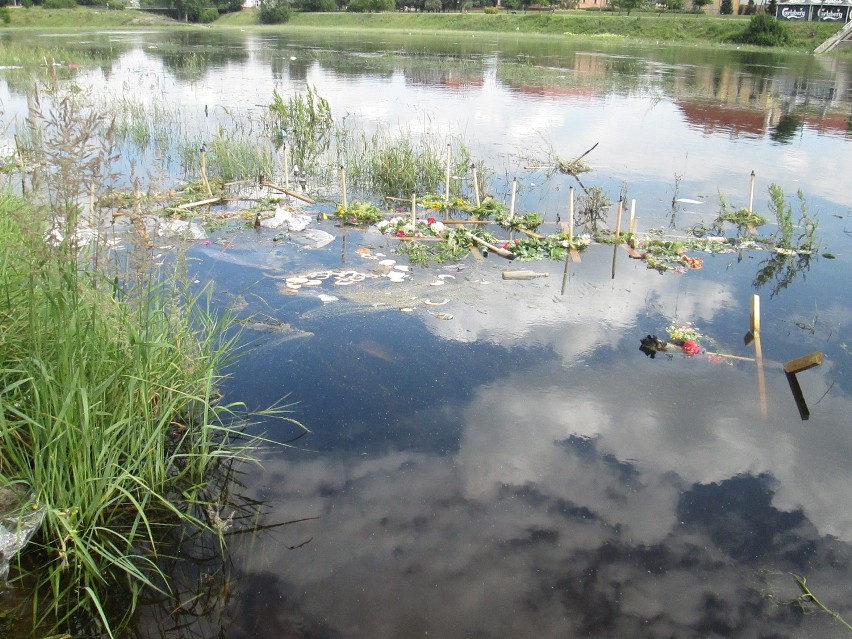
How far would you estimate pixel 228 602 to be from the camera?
3.64m

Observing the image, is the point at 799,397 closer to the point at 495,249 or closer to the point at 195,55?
the point at 495,249

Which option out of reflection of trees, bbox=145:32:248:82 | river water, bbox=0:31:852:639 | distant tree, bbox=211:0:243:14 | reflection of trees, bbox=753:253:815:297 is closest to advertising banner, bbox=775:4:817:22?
reflection of trees, bbox=145:32:248:82

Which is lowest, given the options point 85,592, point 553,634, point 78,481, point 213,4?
point 553,634

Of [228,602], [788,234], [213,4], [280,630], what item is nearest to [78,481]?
[228,602]

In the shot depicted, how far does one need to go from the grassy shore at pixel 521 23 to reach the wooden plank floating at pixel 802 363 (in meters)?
46.9

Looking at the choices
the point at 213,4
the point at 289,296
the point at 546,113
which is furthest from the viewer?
the point at 213,4

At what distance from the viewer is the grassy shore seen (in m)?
48.7

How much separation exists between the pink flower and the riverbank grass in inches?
182

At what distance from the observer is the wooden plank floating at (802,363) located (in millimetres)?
5930

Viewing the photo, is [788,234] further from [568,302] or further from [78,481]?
[78,481]

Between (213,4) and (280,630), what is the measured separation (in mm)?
78955

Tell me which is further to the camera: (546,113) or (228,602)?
(546,113)

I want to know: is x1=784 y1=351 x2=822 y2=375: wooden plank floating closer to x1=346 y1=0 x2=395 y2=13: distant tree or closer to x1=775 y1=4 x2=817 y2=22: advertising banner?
x1=775 y1=4 x2=817 y2=22: advertising banner

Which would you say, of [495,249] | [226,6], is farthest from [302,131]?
[226,6]
